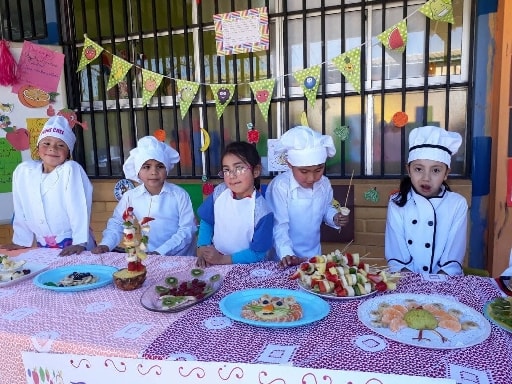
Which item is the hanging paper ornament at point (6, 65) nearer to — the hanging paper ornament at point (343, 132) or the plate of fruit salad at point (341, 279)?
the hanging paper ornament at point (343, 132)

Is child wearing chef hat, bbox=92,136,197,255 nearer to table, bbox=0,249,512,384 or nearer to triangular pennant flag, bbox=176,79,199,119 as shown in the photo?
table, bbox=0,249,512,384

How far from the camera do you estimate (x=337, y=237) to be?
3.75 meters

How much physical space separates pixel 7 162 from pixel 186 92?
67.9 inches

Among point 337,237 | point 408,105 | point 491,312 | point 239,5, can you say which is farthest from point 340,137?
point 491,312

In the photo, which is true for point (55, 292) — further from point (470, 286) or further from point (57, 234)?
point (470, 286)

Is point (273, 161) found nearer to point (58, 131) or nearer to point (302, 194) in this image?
point (302, 194)

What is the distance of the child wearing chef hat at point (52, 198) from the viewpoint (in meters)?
2.57

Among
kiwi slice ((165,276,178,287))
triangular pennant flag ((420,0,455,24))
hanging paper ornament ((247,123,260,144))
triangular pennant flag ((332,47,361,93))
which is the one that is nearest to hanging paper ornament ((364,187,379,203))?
triangular pennant flag ((332,47,361,93))

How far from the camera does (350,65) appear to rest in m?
3.33

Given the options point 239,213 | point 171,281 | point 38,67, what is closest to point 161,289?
point 171,281

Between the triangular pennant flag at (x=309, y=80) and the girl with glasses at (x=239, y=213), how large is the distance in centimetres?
134

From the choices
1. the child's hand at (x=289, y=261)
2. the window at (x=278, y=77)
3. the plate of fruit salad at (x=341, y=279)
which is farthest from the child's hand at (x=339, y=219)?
the window at (x=278, y=77)

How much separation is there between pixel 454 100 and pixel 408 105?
356mm

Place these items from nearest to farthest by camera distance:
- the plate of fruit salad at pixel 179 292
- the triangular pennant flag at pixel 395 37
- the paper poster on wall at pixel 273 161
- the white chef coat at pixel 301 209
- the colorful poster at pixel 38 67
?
the plate of fruit salad at pixel 179 292, the white chef coat at pixel 301 209, the triangular pennant flag at pixel 395 37, the colorful poster at pixel 38 67, the paper poster on wall at pixel 273 161
